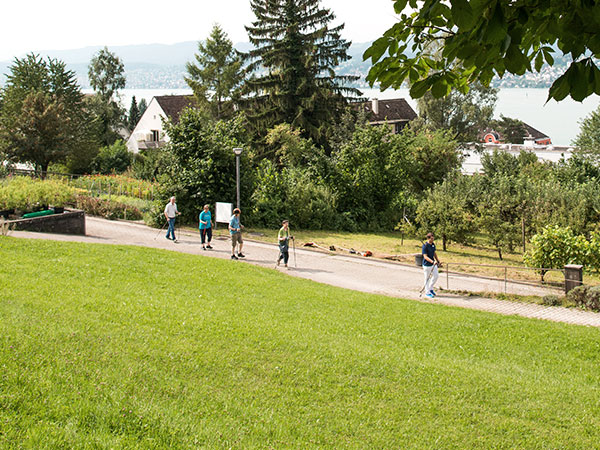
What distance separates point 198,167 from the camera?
25.6m

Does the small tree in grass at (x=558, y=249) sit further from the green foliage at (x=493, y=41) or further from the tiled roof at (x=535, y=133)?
the tiled roof at (x=535, y=133)

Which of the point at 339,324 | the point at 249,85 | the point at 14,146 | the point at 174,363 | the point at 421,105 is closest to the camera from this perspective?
Answer: the point at 174,363

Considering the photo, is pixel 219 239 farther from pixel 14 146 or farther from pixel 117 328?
pixel 14 146

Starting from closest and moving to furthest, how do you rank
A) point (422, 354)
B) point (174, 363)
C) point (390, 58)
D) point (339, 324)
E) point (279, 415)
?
point (390, 58) → point (279, 415) → point (174, 363) → point (422, 354) → point (339, 324)

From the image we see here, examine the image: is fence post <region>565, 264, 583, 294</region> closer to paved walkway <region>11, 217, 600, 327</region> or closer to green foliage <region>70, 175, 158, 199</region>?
paved walkway <region>11, 217, 600, 327</region>

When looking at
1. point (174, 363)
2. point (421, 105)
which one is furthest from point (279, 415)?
point (421, 105)

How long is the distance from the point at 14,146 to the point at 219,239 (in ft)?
79.1

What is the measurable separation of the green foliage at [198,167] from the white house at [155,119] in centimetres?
3505

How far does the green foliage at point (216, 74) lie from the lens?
52.6 metres

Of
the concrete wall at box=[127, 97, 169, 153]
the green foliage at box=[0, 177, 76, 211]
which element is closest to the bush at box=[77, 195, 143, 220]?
the green foliage at box=[0, 177, 76, 211]

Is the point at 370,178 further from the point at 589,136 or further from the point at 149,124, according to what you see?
the point at 589,136

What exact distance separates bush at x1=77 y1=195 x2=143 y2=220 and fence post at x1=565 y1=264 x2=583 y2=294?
18.9m

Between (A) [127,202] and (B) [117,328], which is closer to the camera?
(B) [117,328]

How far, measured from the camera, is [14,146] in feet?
128
